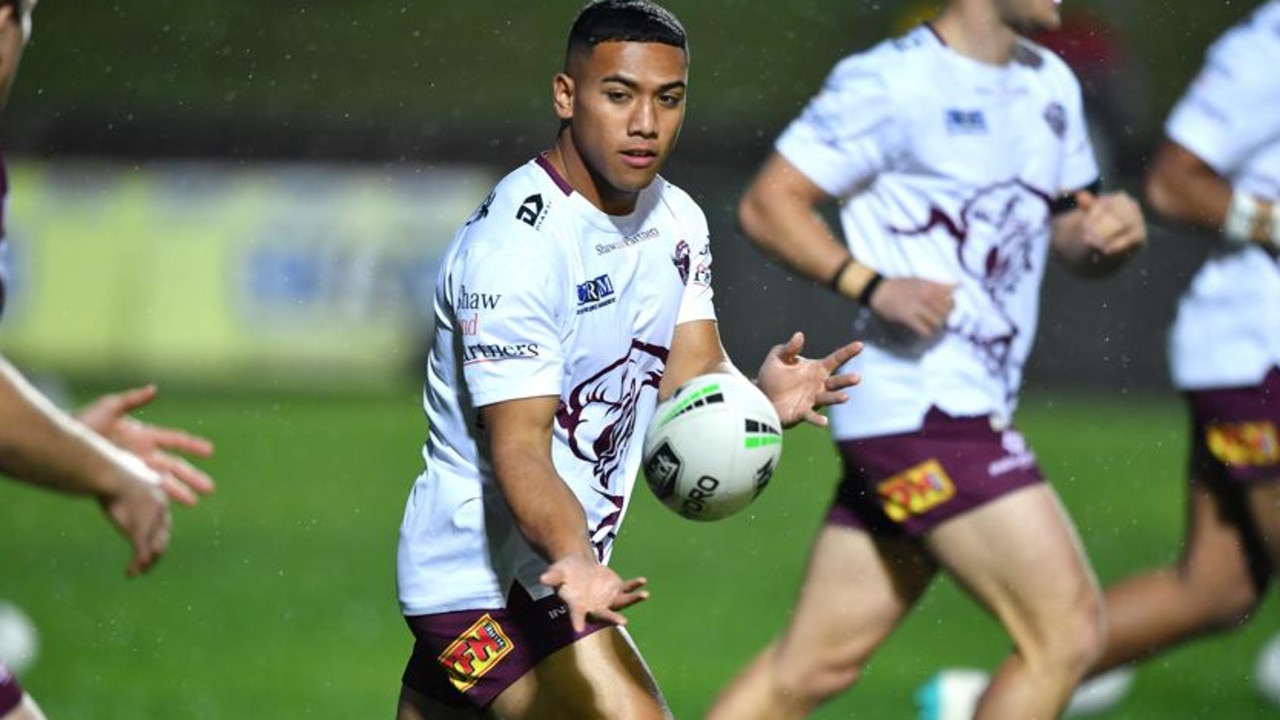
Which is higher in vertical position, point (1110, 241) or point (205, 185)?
point (1110, 241)

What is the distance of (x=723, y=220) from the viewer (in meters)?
14.7

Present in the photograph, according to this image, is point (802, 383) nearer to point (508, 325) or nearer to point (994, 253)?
point (508, 325)

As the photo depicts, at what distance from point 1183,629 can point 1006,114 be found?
1.61 meters

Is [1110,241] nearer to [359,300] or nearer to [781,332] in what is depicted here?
[781,332]

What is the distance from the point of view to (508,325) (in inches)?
171

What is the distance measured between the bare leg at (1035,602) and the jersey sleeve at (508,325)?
1587 mm

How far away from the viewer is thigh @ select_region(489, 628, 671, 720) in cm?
448

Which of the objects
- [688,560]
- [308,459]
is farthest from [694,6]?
[688,560]

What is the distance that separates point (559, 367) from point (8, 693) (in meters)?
1.20

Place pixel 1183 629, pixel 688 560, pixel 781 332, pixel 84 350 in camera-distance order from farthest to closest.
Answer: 1. pixel 84 350
2. pixel 781 332
3. pixel 688 560
4. pixel 1183 629

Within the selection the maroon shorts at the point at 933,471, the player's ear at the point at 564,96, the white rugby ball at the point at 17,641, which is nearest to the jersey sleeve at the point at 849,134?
the maroon shorts at the point at 933,471

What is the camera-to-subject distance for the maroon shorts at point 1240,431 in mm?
6251

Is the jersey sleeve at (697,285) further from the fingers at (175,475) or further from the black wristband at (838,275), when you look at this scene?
the fingers at (175,475)

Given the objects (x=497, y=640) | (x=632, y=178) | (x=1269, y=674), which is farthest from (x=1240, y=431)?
(x=497, y=640)
